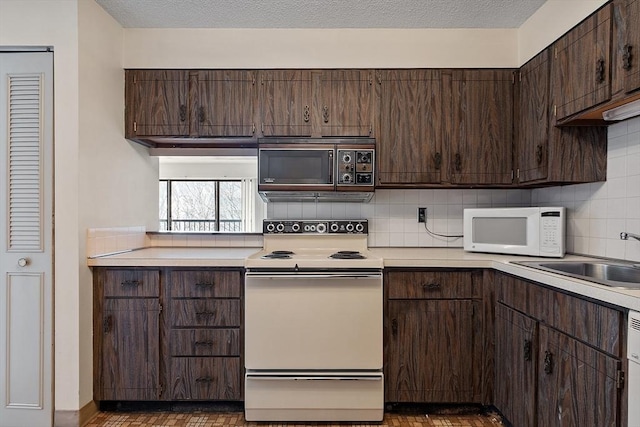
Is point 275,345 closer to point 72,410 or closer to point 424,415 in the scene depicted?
point 424,415

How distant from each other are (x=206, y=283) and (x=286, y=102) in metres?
1.23

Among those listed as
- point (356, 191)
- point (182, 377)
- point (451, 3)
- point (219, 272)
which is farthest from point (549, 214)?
point (182, 377)

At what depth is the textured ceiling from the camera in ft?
7.39

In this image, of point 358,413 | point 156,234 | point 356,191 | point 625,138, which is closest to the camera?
point 625,138

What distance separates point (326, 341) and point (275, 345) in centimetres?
28

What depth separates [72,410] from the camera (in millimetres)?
2057

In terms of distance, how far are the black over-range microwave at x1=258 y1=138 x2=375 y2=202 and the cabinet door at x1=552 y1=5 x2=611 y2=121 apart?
1058mm

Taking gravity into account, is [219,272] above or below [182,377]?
above

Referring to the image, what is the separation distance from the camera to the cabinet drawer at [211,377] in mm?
2199

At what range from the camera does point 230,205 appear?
9.71ft

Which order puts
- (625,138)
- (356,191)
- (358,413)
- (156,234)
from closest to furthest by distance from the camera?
(625,138) → (358,413) → (356,191) → (156,234)

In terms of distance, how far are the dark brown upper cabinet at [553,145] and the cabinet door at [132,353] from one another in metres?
2.33

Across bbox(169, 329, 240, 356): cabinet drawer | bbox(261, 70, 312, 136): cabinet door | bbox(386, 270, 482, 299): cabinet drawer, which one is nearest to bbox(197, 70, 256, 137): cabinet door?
bbox(261, 70, 312, 136): cabinet door

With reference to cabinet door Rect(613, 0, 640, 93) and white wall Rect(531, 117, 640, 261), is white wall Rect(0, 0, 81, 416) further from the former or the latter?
white wall Rect(531, 117, 640, 261)
